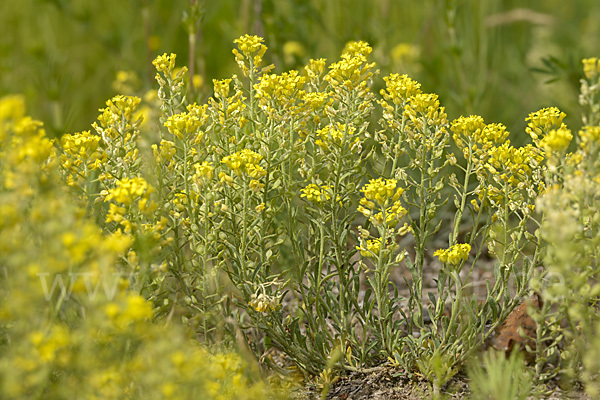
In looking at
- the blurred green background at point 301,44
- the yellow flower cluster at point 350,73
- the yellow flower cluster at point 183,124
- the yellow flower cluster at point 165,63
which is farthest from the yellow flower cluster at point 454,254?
the blurred green background at point 301,44

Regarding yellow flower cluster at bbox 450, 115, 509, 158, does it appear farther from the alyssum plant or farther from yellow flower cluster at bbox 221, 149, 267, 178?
yellow flower cluster at bbox 221, 149, 267, 178

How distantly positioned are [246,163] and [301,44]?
2.90 m

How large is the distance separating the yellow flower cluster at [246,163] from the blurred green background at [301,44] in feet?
6.64

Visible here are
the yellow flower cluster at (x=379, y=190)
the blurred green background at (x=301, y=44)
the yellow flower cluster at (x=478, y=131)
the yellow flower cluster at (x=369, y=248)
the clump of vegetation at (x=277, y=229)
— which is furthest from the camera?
the blurred green background at (x=301, y=44)

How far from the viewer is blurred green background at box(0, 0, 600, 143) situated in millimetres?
4285

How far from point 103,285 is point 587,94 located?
1472 mm

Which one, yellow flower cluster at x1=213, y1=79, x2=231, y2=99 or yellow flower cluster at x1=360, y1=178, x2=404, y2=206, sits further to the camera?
yellow flower cluster at x1=213, y1=79, x2=231, y2=99

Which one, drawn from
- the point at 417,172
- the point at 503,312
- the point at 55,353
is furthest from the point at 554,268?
the point at 417,172

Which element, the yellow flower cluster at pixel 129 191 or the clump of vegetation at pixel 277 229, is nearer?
the clump of vegetation at pixel 277 229

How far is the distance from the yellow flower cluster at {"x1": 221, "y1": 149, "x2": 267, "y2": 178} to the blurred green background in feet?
6.64

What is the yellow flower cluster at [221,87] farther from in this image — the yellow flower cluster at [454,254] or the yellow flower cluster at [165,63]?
the yellow flower cluster at [454,254]

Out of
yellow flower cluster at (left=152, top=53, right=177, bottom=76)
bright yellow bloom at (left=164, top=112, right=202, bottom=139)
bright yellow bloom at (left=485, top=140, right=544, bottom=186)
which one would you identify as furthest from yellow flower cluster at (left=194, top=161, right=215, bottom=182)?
bright yellow bloom at (left=485, top=140, right=544, bottom=186)

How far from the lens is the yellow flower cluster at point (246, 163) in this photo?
2.02 m

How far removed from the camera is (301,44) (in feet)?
15.6
